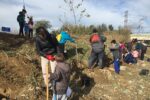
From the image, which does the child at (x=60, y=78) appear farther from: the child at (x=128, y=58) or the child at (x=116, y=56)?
the child at (x=128, y=58)

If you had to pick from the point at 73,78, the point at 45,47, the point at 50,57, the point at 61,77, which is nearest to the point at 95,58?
the point at 73,78

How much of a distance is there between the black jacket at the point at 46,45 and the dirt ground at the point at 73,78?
131 centimetres

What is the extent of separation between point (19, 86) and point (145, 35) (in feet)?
131

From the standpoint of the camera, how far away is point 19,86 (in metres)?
12.7

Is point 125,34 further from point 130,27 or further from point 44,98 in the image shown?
point 44,98

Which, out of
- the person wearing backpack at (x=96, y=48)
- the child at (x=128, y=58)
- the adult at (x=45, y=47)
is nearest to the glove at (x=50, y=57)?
the adult at (x=45, y=47)

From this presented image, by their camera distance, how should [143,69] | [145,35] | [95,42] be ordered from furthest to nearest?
[145,35] < [143,69] < [95,42]

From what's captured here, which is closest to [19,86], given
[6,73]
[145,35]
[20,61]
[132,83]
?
[6,73]

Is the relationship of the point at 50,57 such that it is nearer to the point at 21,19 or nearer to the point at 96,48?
the point at 96,48

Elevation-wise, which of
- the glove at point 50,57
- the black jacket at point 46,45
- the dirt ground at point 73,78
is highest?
the black jacket at point 46,45

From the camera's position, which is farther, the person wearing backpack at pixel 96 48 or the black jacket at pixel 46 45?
the person wearing backpack at pixel 96 48

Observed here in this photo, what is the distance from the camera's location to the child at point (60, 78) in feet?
33.8

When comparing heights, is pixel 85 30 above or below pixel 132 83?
above

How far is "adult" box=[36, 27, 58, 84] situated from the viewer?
1145 centimetres
